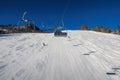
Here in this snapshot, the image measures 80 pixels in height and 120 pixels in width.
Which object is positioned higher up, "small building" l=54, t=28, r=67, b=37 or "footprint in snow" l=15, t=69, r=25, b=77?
"small building" l=54, t=28, r=67, b=37

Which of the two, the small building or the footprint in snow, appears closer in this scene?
the footprint in snow

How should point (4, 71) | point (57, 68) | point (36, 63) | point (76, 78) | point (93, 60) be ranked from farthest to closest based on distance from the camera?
1. point (93, 60)
2. point (36, 63)
3. point (57, 68)
4. point (4, 71)
5. point (76, 78)

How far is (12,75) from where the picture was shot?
699cm

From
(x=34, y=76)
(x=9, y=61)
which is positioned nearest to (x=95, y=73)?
(x=34, y=76)

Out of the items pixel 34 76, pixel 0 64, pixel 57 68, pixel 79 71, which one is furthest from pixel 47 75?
pixel 0 64

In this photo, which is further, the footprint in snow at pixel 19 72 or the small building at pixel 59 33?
the small building at pixel 59 33

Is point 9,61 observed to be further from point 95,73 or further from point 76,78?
point 95,73

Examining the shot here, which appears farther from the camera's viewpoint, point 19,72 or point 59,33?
point 59,33

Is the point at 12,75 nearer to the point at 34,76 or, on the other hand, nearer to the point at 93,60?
the point at 34,76

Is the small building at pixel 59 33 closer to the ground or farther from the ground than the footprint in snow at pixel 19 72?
farther from the ground

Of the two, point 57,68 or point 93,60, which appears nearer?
point 57,68

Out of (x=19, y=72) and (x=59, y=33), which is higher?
(x=59, y=33)

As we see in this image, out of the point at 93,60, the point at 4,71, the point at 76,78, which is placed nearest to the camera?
the point at 76,78

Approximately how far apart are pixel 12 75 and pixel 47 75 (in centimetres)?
149
